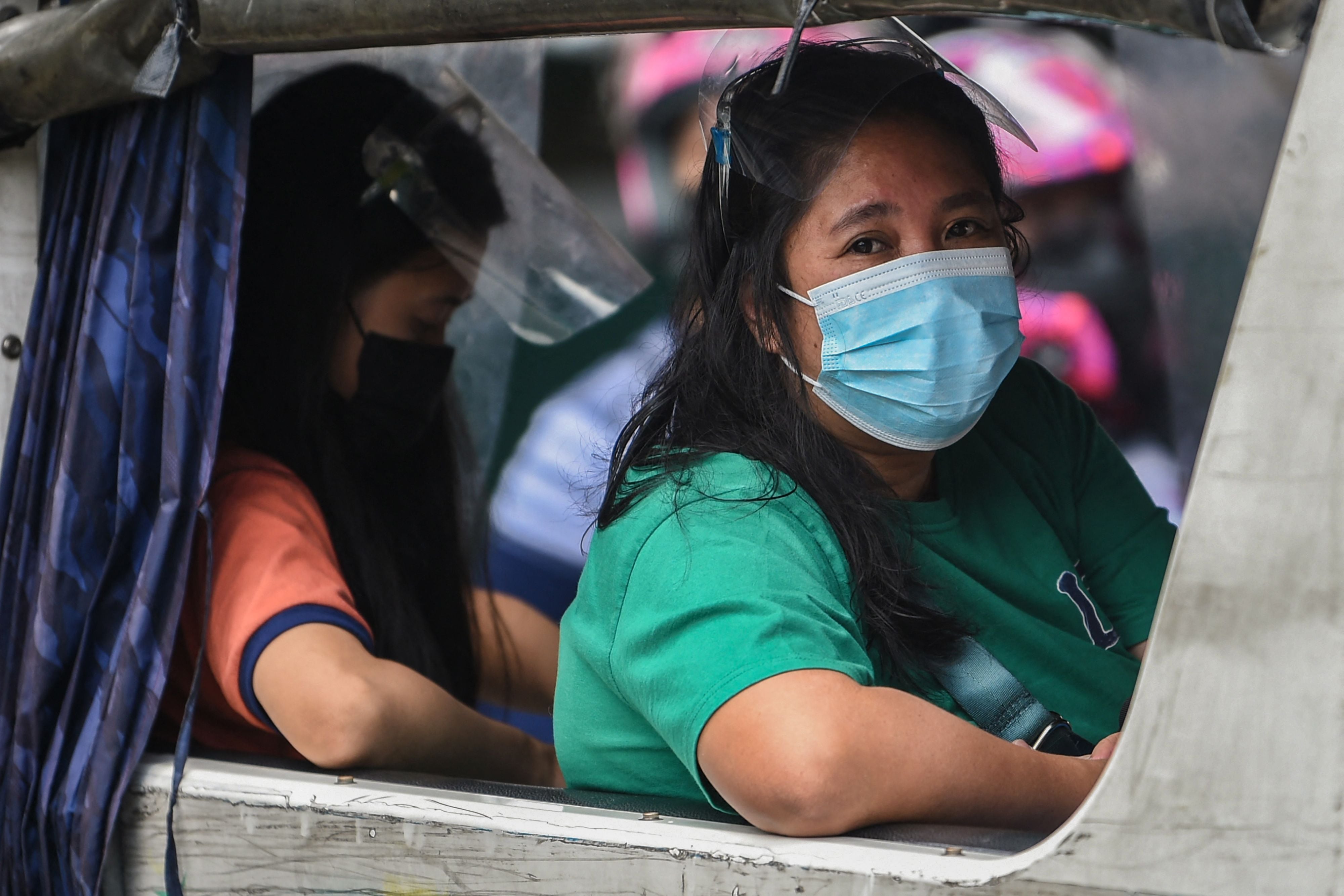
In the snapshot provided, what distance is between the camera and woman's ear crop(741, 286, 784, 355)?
1622 mm

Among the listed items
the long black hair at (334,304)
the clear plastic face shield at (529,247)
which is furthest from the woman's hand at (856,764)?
the clear plastic face shield at (529,247)

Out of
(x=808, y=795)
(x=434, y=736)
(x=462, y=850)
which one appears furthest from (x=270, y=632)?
(x=808, y=795)

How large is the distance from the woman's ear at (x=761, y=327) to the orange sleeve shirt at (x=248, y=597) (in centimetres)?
72

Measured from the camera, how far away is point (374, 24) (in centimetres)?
147

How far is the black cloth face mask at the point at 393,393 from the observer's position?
230 cm

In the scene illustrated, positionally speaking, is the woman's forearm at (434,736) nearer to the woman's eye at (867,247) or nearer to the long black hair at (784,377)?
the long black hair at (784,377)

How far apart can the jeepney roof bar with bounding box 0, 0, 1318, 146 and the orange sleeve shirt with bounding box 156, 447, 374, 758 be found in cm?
61

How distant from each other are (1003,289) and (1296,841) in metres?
0.81

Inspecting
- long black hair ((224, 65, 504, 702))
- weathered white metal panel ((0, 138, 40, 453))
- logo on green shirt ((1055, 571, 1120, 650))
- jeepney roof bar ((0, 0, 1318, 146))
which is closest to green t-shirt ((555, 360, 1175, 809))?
logo on green shirt ((1055, 571, 1120, 650))

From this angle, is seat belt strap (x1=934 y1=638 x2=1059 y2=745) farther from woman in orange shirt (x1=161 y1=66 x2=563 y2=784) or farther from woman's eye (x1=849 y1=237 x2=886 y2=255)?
woman in orange shirt (x1=161 y1=66 x2=563 y2=784)

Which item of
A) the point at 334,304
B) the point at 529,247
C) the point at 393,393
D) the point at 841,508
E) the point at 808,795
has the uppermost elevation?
the point at 529,247

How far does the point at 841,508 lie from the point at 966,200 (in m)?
0.45

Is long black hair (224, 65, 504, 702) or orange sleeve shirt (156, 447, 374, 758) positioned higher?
long black hair (224, 65, 504, 702)

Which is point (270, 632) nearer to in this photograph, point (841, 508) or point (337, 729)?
point (337, 729)
